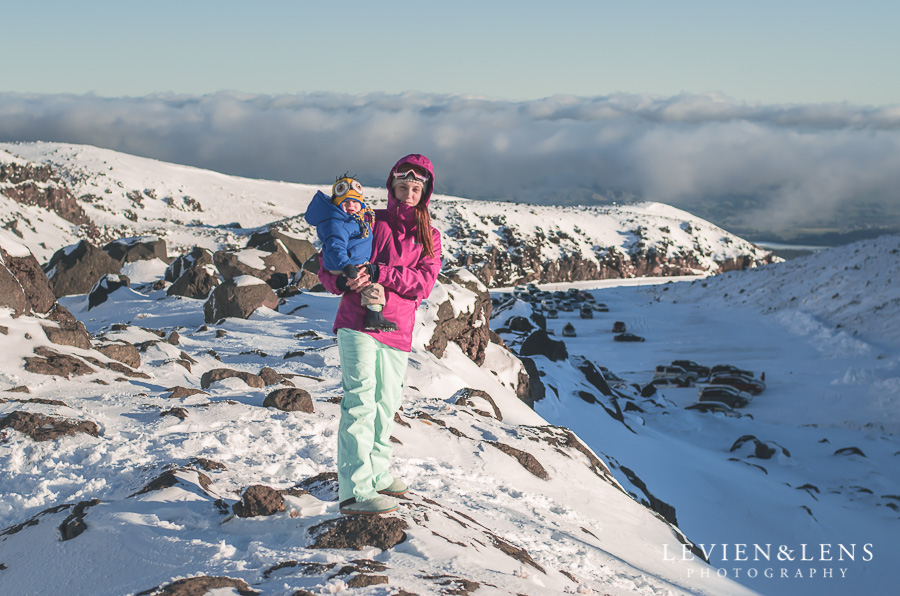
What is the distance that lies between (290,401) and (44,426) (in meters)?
2.80

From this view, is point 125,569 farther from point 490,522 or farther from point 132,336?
point 132,336

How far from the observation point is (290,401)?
858 cm

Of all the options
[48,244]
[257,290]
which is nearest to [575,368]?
[257,290]

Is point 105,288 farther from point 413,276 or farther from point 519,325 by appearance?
point 413,276

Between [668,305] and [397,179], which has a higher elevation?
[397,179]

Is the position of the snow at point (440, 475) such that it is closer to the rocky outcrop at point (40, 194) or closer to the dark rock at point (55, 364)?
the dark rock at point (55, 364)

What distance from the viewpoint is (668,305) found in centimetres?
7988

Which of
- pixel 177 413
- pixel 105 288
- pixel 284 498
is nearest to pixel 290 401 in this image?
pixel 177 413

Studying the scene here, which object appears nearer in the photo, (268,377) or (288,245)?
(268,377)

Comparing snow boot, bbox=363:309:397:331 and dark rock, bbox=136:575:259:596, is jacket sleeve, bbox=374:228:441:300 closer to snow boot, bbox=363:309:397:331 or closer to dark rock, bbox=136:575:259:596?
snow boot, bbox=363:309:397:331

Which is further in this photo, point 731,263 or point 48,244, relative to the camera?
point 731,263

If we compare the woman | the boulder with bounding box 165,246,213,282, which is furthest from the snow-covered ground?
the boulder with bounding box 165,246,213,282

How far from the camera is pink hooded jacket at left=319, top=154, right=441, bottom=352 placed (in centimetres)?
494

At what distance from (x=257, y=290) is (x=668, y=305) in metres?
67.1
